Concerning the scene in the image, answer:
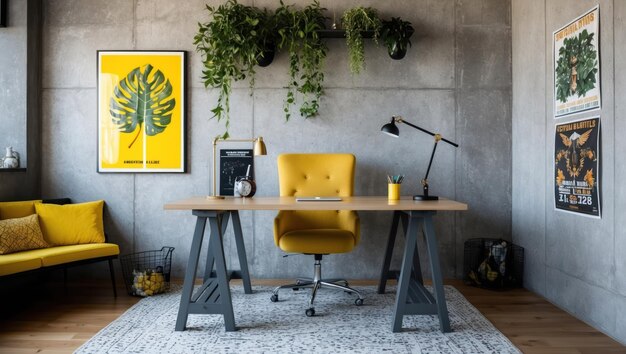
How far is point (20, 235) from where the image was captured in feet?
11.3

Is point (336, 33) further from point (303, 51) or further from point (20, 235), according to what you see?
point (20, 235)

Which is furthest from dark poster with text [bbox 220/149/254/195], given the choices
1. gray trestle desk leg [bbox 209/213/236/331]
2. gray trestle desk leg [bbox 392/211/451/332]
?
gray trestle desk leg [bbox 392/211/451/332]

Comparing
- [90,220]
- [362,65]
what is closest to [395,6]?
[362,65]

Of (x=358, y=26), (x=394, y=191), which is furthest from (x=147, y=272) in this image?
(x=358, y=26)

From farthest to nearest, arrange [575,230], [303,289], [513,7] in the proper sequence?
[513,7], [303,289], [575,230]

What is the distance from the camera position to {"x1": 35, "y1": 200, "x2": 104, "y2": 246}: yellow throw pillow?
3746 millimetres

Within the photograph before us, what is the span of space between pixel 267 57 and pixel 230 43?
13.2 inches

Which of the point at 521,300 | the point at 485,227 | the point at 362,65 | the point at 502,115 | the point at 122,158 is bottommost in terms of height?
the point at 521,300

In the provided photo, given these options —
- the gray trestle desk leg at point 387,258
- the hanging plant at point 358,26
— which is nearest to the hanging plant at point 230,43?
the hanging plant at point 358,26

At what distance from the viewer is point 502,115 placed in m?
4.23

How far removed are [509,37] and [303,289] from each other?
2.85 metres

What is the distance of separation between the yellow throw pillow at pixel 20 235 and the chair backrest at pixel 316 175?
1.87m

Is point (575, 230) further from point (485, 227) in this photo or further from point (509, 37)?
point (509, 37)

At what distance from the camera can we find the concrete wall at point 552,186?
108 inches
